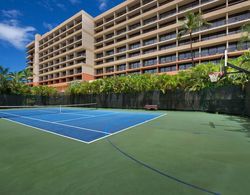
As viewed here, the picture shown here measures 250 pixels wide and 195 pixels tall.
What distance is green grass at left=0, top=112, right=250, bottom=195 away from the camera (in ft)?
9.46

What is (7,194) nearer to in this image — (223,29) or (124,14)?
(223,29)

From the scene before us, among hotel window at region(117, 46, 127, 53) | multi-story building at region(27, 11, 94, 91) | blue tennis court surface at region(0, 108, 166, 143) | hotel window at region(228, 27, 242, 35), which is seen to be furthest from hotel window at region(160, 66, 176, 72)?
blue tennis court surface at region(0, 108, 166, 143)

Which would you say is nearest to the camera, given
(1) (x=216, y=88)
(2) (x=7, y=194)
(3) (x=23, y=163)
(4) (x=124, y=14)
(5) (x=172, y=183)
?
(2) (x=7, y=194)

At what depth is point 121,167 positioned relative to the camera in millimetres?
3758

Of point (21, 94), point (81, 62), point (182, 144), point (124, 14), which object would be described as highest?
point (124, 14)

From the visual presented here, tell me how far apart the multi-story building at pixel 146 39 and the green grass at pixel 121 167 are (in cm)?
3164

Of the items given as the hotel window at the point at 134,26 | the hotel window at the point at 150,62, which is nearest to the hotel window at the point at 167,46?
the hotel window at the point at 150,62

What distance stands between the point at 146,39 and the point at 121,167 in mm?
50254

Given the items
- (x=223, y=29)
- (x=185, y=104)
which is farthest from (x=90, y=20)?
(x=185, y=104)

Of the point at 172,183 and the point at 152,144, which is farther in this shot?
the point at 152,144

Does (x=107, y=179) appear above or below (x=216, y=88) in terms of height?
below

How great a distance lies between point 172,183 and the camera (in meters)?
3.04

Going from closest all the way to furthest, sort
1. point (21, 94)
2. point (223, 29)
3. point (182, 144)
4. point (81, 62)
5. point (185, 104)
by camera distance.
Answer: point (182, 144) < point (185, 104) < point (21, 94) < point (223, 29) < point (81, 62)

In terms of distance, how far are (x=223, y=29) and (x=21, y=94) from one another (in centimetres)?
4620
